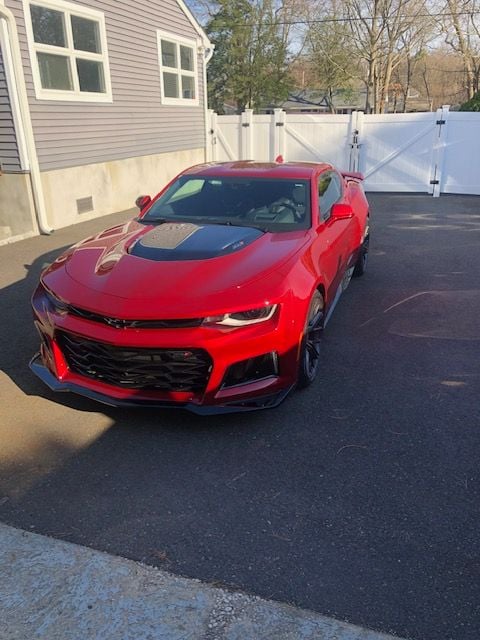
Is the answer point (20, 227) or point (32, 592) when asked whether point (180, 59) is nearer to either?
point (20, 227)

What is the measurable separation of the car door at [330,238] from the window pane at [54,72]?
6.17m

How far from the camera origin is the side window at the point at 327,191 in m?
4.58

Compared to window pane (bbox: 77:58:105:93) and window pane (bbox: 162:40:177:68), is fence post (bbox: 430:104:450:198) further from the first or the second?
window pane (bbox: 77:58:105:93)

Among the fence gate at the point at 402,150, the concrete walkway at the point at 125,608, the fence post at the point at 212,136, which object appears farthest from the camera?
the fence post at the point at 212,136

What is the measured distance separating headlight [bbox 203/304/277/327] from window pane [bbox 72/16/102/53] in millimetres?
8779

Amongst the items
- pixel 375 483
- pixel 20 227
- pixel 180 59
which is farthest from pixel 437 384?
pixel 180 59

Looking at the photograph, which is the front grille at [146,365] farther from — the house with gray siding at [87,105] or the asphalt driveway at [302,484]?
the house with gray siding at [87,105]

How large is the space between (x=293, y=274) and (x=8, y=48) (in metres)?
7.23

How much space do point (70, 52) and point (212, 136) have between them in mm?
6305

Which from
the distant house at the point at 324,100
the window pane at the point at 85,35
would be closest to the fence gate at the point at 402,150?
the window pane at the point at 85,35

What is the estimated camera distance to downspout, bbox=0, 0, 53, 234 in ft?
26.0

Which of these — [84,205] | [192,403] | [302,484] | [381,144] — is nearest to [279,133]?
[381,144]

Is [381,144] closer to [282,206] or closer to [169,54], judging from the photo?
[169,54]

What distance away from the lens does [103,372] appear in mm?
3211
